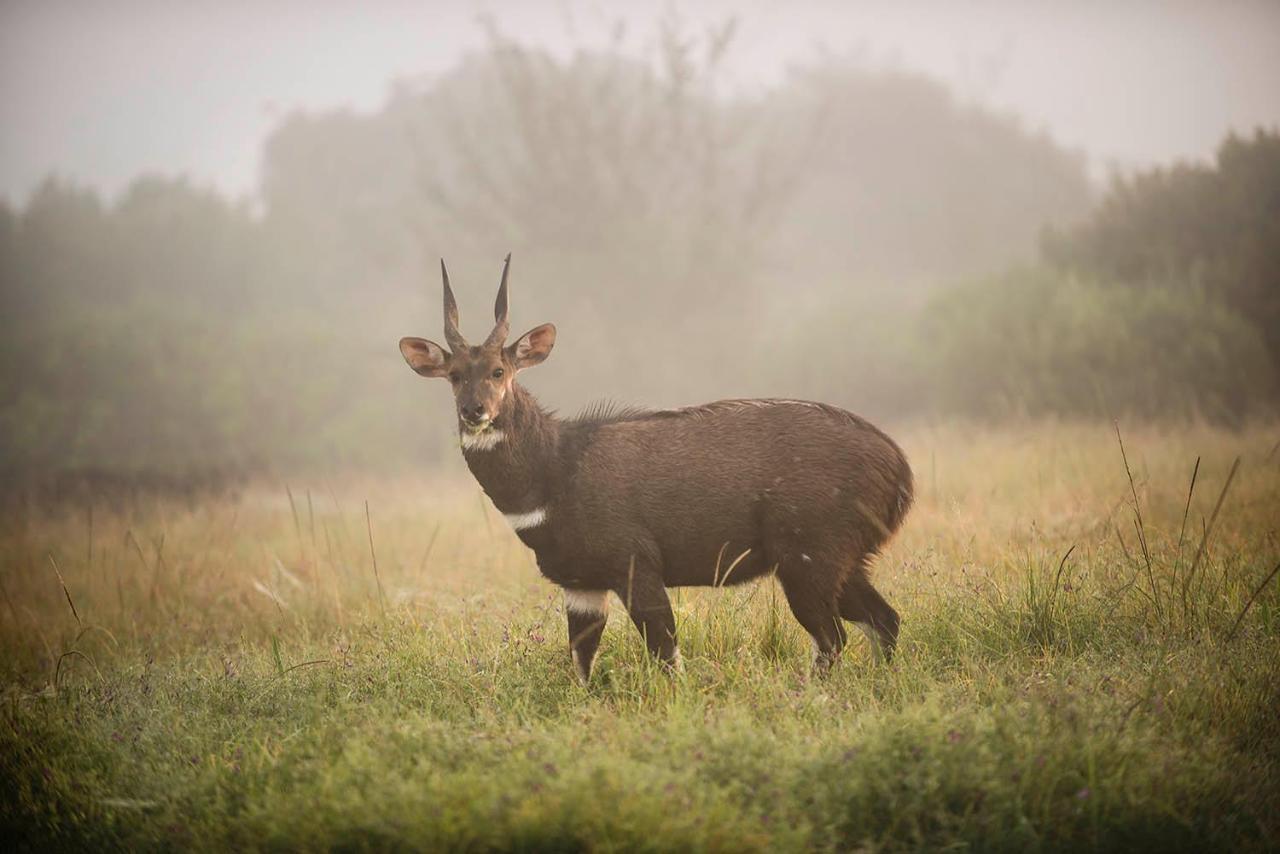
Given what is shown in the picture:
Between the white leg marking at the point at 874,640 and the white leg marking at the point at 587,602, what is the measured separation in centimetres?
153

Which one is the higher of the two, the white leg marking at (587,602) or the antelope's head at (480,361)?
the antelope's head at (480,361)

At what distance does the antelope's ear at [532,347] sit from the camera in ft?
19.8

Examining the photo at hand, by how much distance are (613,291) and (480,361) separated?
15094 millimetres

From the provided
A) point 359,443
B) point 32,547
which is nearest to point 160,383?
point 359,443

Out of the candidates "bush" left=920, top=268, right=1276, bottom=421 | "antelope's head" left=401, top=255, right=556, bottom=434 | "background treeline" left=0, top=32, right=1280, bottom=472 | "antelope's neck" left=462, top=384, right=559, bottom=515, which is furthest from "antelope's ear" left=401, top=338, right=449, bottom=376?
"bush" left=920, top=268, right=1276, bottom=421

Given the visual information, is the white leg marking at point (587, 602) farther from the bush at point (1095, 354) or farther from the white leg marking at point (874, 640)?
the bush at point (1095, 354)

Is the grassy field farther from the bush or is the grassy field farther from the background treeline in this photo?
the background treeline

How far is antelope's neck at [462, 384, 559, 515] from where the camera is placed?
225 inches

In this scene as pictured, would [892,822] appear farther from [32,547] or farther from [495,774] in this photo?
[32,547]

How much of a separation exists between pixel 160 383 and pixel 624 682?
22124 mm

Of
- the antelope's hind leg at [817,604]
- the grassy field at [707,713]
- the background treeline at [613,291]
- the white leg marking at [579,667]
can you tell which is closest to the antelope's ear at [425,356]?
the grassy field at [707,713]

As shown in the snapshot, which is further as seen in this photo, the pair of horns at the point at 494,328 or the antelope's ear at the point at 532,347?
the antelope's ear at the point at 532,347

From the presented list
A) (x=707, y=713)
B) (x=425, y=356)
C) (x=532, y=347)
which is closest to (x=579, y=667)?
(x=707, y=713)

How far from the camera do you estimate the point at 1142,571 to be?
21.7 feet
